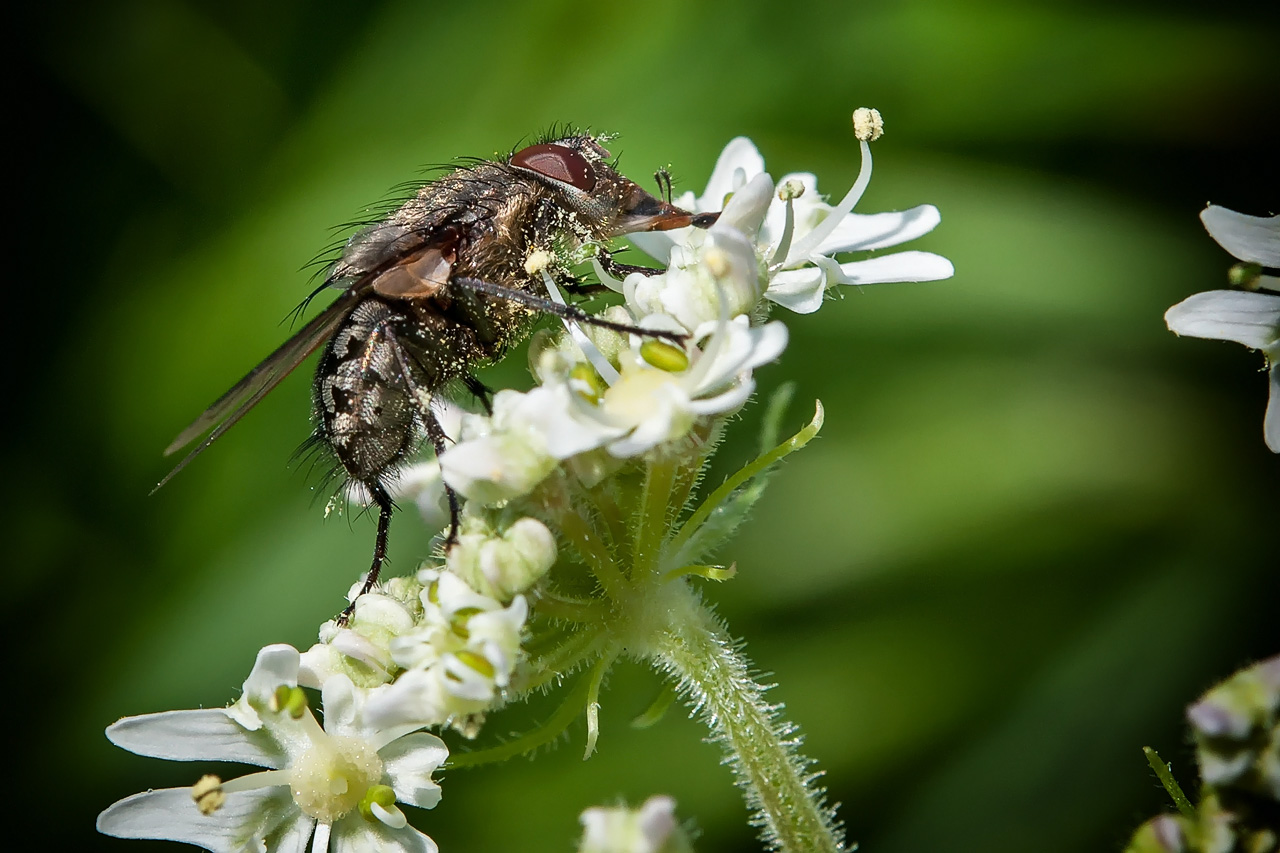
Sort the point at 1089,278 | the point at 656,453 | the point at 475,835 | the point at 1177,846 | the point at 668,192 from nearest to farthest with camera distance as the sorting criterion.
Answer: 1. the point at 1177,846
2. the point at 656,453
3. the point at 668,192
4. the point at 475,835
5. the point at 1089,278

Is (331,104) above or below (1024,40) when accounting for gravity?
above

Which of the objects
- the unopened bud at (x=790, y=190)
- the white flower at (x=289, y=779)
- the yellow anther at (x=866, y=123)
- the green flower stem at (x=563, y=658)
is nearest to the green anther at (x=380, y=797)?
the white flower at (x=289, y=779)

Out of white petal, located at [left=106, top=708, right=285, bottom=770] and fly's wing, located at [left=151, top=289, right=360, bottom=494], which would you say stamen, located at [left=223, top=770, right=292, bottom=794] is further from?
fly's wing, located at [left=151, top=289, right=360, bottom=494]

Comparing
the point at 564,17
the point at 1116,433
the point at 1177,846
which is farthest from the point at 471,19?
the point at 1177,846

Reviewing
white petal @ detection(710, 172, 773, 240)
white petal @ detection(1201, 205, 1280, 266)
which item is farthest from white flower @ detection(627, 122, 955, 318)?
white petal @ detection(1201, 205, 1280, 266)

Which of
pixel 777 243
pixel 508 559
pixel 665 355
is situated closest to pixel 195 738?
pixel 508 559

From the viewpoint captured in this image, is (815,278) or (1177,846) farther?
(815,278)

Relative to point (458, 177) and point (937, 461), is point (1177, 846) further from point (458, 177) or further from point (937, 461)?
point (937, 461)
